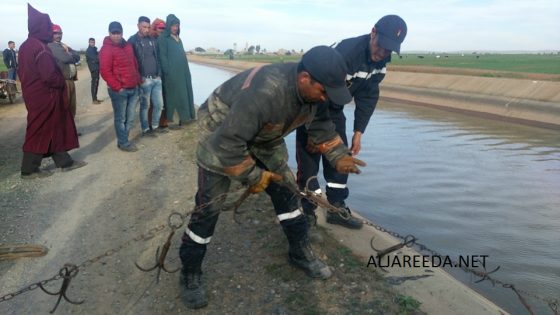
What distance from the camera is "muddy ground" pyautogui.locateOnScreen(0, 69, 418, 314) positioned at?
3475 millimetres

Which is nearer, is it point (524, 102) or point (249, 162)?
point (249, 162)

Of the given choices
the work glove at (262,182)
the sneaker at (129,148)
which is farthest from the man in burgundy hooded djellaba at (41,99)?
the work glove at (262,182)

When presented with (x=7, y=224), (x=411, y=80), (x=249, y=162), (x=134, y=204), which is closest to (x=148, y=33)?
(x=134, y=204)

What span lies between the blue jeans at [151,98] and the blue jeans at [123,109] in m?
0.37

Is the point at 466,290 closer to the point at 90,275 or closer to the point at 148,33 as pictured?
the point at 90,275

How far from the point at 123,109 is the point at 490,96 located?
17979 millimetres

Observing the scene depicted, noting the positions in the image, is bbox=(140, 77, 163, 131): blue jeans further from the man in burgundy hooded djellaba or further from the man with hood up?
the man in burgundy hooded djellaba

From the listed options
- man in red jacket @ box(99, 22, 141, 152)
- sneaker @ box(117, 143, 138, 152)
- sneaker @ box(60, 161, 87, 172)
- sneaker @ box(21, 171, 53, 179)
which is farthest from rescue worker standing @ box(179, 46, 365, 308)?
sneaker @ box(117, 143, 138, 152)

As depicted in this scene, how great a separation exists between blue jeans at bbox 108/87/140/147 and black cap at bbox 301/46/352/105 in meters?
5.56

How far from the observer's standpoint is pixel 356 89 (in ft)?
15.2

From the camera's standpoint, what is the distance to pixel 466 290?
12.3 feet

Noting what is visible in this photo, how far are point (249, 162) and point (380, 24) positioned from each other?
2058 mm

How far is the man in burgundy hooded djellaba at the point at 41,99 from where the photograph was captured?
6.16 meters

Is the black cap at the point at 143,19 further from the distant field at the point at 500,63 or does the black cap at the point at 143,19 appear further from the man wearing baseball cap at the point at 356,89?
the distant field at the point at 500,63
